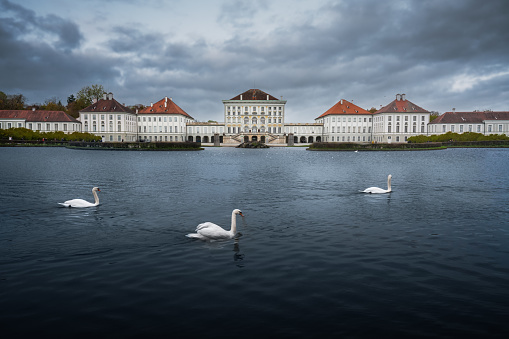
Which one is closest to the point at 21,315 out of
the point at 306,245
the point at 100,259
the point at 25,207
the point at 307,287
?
the point at 100,259

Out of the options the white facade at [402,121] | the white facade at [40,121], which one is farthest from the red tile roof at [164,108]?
the white facade at [402,121]

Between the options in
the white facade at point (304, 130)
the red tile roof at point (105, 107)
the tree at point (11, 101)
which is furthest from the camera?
the white facade at point (304, 130)

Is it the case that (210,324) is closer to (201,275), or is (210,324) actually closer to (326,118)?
(201,275)

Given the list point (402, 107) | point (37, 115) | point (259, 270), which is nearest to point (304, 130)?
point (402, 107)

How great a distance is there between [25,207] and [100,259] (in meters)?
9.04

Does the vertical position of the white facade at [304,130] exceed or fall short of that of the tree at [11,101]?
it falls short

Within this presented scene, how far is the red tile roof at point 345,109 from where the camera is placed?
14062cm

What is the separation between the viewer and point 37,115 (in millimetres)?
125500

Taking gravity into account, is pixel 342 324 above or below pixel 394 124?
below

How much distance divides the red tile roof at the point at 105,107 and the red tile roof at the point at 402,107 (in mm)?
87591

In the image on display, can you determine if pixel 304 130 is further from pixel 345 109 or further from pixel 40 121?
pixel 40 121

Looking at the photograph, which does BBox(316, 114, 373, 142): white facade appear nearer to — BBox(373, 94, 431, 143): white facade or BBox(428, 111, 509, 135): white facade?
BBox(373, 94, 431, 143): white facade

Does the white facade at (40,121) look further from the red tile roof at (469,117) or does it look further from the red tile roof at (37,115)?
the red tile roof at (469,117)

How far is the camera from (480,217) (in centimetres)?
1510
